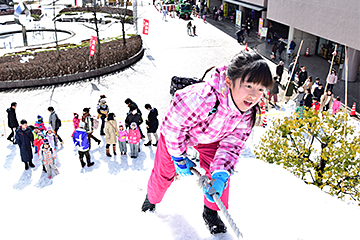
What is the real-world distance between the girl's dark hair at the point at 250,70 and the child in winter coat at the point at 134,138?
18.8 feet

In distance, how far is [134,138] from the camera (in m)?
9.16

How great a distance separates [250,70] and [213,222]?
2445 mm

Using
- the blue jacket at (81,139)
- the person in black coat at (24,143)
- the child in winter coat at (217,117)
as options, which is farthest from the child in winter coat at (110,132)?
the child in winter coat at (217,117)

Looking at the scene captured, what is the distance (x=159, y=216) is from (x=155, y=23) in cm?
3092

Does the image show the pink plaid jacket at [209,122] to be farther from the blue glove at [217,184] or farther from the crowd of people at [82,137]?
the crowd of people at [82,137]

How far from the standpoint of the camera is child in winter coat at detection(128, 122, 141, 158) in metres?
9.14

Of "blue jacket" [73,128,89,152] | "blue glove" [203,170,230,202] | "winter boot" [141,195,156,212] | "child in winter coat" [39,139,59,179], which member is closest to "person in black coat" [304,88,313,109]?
"blue jacket" [73,128,89,152]

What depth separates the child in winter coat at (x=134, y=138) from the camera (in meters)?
9.14

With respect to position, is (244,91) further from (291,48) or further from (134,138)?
(291,48)

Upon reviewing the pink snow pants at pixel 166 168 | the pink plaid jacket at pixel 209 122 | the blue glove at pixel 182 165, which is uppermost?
the pink plaid jacket at pixel 209 122

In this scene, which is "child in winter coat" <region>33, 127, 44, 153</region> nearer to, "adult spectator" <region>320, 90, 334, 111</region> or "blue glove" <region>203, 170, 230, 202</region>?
"blue glove" <region>203, 170, 230, 202</region>

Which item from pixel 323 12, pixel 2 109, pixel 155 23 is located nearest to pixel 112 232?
pixel 2 109

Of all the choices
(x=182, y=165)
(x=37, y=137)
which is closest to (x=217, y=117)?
(x=182, y=165)

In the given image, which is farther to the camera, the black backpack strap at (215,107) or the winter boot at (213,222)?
the winter boot at (213,222)
